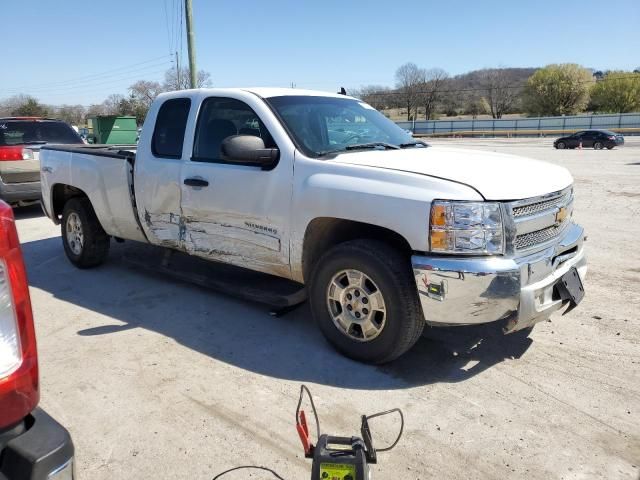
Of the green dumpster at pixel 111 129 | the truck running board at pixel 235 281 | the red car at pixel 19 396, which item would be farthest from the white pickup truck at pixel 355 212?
the green dumpster at pixel 111 129

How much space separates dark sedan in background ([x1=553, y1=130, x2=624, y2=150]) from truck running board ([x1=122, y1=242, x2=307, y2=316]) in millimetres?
36474

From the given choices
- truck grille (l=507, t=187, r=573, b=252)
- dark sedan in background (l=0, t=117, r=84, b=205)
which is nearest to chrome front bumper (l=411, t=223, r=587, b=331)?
truck grille (l=507, t=187, r=573, b=252)

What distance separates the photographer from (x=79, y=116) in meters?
89.9

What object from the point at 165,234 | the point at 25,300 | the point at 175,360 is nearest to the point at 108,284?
the point at 165,234

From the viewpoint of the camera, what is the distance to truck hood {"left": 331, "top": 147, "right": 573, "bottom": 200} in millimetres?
3314

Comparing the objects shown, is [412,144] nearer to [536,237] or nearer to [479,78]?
[536,237]

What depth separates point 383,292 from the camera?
Answer: 352 cm

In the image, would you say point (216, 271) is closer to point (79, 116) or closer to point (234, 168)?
point (234, 168)

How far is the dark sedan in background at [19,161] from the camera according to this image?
955cm

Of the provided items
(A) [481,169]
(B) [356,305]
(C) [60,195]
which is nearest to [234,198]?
(B) [356,305]

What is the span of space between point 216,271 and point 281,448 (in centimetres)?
284

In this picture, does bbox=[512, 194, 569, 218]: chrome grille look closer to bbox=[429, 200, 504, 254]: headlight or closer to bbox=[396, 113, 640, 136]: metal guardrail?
bbox=[429, 200, 504, 254]: headlight

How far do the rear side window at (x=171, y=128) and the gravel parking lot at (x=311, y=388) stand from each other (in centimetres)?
147

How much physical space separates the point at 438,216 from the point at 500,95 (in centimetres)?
10300
